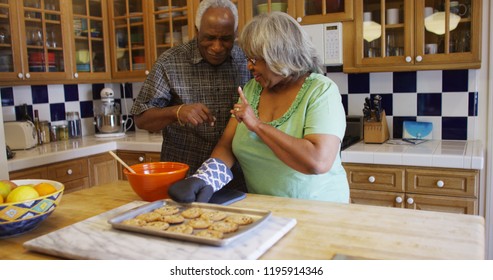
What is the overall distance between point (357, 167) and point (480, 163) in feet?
2.04

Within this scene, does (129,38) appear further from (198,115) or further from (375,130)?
(198,115)

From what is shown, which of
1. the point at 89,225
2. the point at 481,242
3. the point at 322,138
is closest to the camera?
the point at 481,242

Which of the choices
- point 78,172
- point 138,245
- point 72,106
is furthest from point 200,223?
point 72,106

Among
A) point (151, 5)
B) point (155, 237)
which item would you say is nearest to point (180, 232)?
point (155, 237)

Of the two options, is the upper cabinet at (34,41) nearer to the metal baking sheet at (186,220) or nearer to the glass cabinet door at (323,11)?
the glass cabinet door at (323,11)

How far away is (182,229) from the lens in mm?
1089

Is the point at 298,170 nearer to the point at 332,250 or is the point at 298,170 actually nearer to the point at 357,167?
the point at 332,250

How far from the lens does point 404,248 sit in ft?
3.33

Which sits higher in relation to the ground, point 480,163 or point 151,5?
point 151,5

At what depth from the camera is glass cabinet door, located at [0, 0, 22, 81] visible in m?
2.94

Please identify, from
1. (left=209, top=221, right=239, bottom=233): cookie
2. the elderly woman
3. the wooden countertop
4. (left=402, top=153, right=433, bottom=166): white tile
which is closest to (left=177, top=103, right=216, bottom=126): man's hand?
the elderly woman

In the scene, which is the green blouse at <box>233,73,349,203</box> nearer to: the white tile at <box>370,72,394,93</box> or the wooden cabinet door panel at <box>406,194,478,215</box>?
the wooden cabinet door panel at <box>406,194,478,215</box>

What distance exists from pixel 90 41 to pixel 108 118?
61 cm

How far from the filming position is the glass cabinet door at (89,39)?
11.3ft
